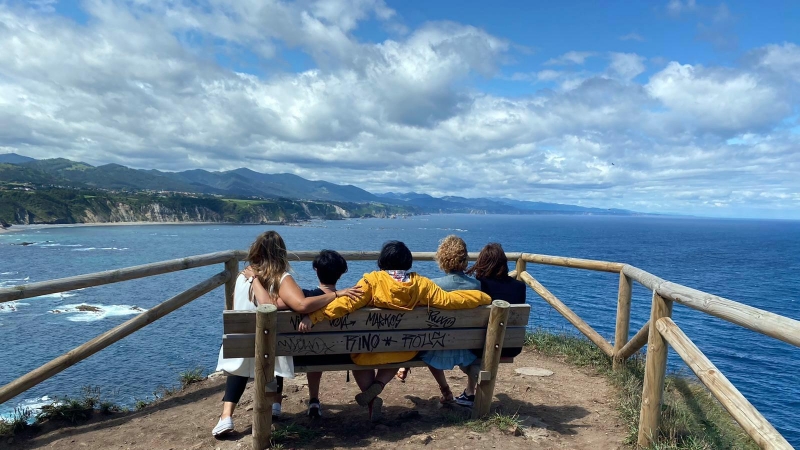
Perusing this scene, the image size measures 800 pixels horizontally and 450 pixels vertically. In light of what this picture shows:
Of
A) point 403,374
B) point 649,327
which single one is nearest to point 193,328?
point 403,374

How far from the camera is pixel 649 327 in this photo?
4.63m

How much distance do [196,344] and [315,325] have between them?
75.8 ft

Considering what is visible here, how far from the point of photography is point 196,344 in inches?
955

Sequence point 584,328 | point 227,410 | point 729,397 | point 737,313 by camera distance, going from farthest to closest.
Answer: point 584,328
point 227,410
point 737,313
point 729,397

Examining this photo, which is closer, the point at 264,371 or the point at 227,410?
the point at 264,371

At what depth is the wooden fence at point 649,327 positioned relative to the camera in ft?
8.71

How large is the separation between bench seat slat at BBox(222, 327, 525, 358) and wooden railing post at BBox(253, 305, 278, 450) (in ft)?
0.33

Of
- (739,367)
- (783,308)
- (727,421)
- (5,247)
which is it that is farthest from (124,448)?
(5,247)

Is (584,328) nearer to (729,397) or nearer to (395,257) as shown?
(395,257)

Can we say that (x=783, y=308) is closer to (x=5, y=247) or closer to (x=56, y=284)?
(x=56, y=284)

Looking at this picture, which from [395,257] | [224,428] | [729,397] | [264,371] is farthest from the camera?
[224,428]

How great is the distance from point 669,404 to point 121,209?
540 feet

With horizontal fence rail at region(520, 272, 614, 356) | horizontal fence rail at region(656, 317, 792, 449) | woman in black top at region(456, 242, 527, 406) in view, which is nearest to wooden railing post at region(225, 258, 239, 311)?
woman in black top at region(456, 242, 527, 406)

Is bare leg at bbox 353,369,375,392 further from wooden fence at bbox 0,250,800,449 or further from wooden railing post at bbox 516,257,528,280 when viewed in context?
wooden railing post at bbox 516,257,528,280
